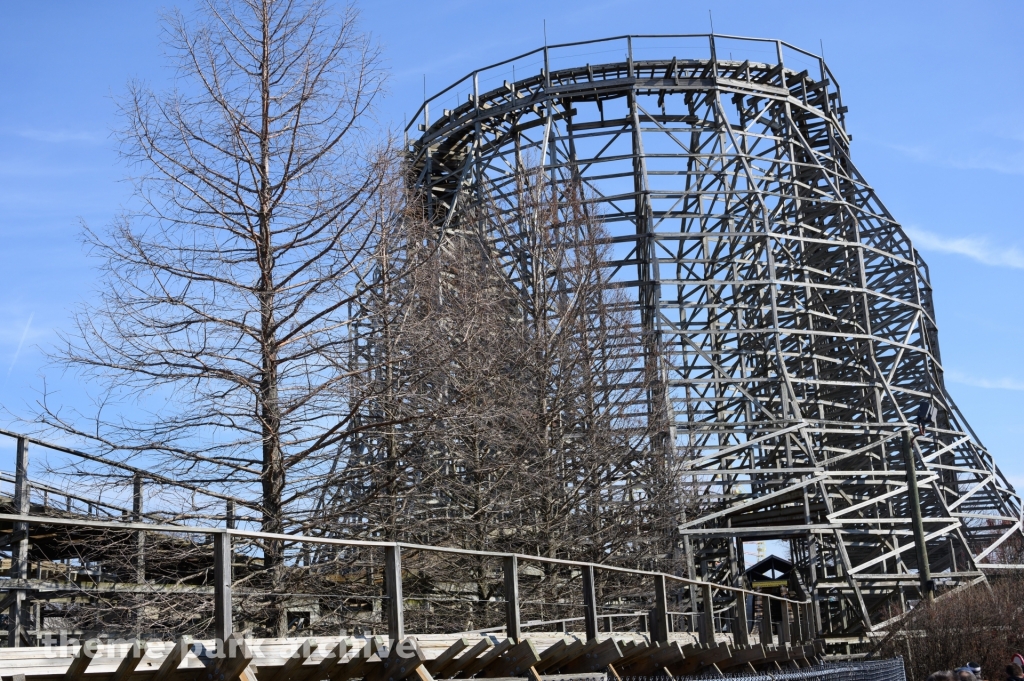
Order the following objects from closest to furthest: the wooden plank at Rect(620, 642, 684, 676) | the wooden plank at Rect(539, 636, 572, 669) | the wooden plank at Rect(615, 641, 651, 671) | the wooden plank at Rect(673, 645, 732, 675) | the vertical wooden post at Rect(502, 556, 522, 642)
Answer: the vertical wooden post at Rect(502, 556, 522, 642) → the wooden plank at Rect(539, 636, 572, 669) → the wooden plank at Rect(615, 641, 651, 671) → the wooden plank at Rect(620, 642, 684, 676) → the wooden plank at Rect(673, 645, 732, 675)

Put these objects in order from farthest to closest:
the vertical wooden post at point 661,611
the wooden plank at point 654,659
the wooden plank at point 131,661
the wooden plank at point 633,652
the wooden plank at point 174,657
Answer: the vertical wooden post at point 661,611, the wooden plank at point 654,659, the wooden plank at point 633,652, the wooden plank at point 174,657, the wooden plank at point 131,661

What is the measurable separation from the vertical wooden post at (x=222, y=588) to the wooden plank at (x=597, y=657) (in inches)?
144

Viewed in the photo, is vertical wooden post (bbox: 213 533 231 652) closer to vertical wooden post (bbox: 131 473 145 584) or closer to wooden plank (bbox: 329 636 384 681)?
wooden plank (bbox: 329 636 384 681)

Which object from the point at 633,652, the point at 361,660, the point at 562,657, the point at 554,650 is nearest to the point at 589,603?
the point at 562,657

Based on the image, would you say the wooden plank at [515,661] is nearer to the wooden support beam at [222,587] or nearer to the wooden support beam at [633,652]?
the wooden support beam at [633,652]

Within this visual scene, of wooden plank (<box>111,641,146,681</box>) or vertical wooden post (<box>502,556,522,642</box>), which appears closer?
wooden plank (<box>111,641,146,681</box>)

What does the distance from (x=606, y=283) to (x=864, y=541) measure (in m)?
11.7

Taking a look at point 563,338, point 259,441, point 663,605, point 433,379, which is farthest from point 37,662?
point 563,338

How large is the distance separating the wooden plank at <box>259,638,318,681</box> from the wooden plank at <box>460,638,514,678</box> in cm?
151

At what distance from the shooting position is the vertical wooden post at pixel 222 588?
19.9 ft

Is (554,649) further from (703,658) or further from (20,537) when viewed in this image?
(20,537)

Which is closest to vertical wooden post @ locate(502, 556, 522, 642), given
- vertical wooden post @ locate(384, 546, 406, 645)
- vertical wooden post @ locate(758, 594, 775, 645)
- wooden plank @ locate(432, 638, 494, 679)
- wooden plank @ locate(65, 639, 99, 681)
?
wooden plank @ locate(432, 638, 494, 679)

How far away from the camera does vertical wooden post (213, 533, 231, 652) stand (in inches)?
239

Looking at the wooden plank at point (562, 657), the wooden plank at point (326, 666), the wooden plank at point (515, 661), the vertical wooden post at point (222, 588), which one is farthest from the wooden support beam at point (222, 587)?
the wooden plank at point (562, 657)
